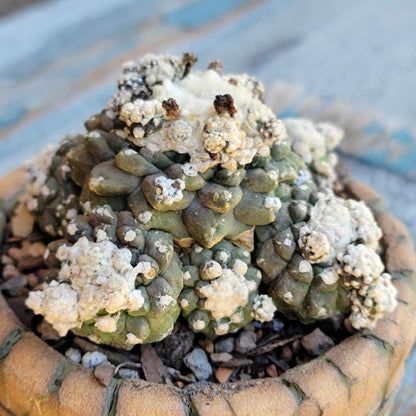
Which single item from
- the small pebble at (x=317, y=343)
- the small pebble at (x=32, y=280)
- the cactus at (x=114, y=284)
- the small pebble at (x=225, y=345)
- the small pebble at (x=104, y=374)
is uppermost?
the cactus at (x=114, y=284)

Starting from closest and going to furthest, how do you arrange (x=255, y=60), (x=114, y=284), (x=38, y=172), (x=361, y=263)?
(x=114, y=284) → (x=361, y=263) → (x=38, y=172) → (x=255, y=60)

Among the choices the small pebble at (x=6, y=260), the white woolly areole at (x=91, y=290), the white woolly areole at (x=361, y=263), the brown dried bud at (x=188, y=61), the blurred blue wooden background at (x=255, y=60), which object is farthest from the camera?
the blurred blue wooden background at (x=255, y=60)

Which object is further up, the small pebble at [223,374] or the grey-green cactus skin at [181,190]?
the grey-green cactus skin at [181,190]

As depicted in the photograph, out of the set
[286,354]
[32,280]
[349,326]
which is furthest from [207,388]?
[32,280]

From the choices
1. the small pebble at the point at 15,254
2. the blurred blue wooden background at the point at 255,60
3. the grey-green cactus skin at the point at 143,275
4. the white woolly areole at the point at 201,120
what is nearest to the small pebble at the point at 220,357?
the grey-green cactus skin at the point at 143,275

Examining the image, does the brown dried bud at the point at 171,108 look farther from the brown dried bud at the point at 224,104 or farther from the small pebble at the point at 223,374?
the small pebble at the point at 223,374

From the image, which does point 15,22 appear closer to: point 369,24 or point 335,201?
point 369,24

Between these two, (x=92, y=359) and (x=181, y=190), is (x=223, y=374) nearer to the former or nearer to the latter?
(x=92, y=359)

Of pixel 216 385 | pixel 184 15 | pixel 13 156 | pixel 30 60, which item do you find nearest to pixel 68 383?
pixel 216 385
